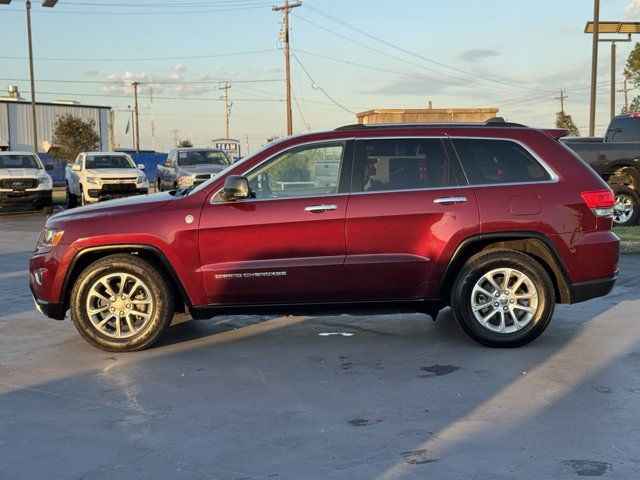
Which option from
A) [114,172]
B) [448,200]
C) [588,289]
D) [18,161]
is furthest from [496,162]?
[18,161]

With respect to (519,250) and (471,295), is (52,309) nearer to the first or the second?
(471,295)

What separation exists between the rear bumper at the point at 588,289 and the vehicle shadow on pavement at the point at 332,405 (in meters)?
0.42

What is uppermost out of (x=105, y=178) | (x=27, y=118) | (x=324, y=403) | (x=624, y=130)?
(x=27, y=118)

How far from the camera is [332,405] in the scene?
15.6 feet

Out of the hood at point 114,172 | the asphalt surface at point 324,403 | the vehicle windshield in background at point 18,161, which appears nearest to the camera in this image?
the asphalt surface at point 324,403

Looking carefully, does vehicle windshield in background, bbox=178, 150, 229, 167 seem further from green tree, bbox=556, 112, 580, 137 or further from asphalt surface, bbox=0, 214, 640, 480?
green tree, bbox=556, 112, 580, 137

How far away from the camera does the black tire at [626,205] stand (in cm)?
1431

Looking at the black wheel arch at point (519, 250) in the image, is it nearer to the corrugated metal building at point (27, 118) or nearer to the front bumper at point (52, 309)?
the front bumper at point (52, 309)

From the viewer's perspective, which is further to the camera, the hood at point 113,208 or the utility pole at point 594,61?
the utility pole at point 594,61

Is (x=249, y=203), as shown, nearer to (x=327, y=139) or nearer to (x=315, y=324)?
(x=327, y=139)

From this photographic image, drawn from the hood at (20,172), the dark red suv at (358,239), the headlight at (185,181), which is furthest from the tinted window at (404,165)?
the hood at (20,172)

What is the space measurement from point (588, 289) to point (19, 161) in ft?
69.0

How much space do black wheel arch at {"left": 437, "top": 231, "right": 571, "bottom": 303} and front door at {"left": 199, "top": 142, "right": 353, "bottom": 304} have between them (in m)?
0.92

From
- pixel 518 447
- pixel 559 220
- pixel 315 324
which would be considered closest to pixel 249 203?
pixel 315 324
